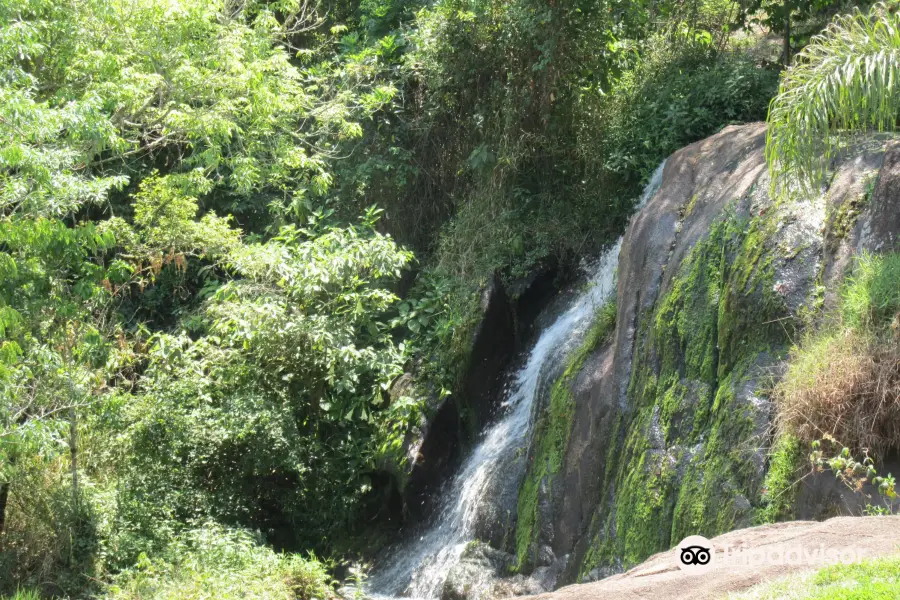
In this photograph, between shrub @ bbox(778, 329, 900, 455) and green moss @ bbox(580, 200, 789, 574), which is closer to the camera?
shrub @ bbox(778, 329, 900, 455)

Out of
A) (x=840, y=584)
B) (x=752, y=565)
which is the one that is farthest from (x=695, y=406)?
(x=840, y=584)

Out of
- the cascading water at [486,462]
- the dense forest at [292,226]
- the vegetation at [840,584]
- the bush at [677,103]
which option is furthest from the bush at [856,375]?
the bush at [677,103]

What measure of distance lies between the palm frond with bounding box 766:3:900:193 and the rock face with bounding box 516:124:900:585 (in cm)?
46

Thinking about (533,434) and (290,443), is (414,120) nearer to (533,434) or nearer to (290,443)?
(290,443)

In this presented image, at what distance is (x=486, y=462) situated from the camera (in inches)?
484

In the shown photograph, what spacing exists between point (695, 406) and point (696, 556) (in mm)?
2682

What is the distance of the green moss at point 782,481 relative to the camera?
6.72 meters

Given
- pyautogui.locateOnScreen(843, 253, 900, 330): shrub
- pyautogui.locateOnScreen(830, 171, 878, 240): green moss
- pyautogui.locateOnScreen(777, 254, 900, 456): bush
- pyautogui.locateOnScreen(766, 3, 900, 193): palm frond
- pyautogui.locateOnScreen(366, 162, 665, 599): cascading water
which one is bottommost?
pyautogui.locateOnScreen(366, 162, 665, 599): cascading water

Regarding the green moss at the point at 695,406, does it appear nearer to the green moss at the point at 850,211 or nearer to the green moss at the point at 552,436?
the green moss at the point at 850,211

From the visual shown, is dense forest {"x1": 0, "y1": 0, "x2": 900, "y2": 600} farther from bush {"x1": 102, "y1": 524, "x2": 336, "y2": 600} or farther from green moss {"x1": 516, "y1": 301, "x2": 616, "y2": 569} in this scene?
green moss {"x1": 516, "y1": 301, "x2": 616, "y2": 569}

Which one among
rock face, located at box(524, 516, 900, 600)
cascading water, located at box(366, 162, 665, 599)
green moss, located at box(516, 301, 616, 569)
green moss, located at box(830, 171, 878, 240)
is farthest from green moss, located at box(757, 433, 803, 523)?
cascading water, located at box(366, 162, 665, 599)

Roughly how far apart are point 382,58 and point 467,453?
328 inches

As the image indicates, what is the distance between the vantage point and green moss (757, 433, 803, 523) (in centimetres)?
672

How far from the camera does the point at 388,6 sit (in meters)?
18.3
